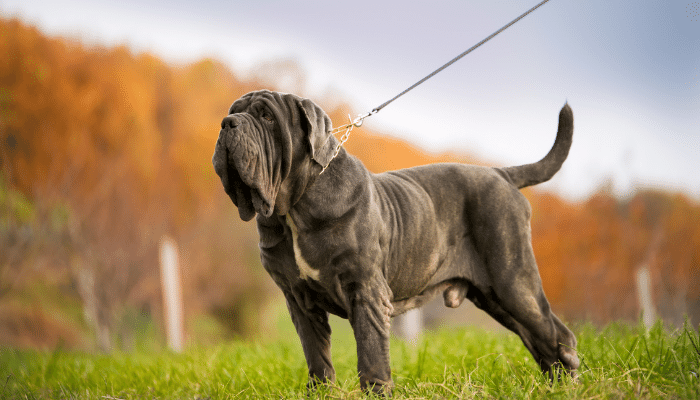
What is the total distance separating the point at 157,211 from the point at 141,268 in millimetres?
1352

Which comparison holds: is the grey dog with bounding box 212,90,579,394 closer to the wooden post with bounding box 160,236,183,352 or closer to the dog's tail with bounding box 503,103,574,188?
the dog's tail with bounding box 503,103,574,188

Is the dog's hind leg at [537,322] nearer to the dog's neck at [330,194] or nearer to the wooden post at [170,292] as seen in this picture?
the dog's neck at [330,194]

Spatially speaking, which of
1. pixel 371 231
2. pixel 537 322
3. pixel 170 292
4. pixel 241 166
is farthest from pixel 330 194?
A: pixel 170 292

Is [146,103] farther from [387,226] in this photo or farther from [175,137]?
[387,226]

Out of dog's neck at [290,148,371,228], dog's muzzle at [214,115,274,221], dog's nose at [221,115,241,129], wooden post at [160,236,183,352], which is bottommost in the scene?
wooden post at [160,236,183,352]

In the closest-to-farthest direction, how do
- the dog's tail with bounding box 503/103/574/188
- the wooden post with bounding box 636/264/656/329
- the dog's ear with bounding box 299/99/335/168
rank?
the dog's ear with bounding box 299/99/335/168 → the dog's tail with bounding box 503/103/574/188 → the wooden post with bounding box 636/264/656/329

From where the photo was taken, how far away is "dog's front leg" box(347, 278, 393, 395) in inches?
95.7

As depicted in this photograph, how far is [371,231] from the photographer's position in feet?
8.27

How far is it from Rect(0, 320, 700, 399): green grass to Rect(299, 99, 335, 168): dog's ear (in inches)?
46.8

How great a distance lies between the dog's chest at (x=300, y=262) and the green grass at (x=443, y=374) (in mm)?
595

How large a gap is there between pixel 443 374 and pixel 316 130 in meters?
1.66

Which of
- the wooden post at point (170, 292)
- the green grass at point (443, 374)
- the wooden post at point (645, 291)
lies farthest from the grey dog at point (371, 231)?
the wooden post at point (645, 291)

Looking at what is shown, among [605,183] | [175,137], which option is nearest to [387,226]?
[175,137]

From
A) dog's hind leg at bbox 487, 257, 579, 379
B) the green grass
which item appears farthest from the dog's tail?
A: the green grass
